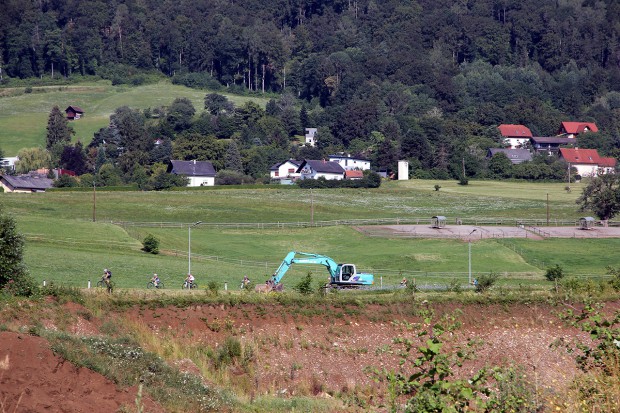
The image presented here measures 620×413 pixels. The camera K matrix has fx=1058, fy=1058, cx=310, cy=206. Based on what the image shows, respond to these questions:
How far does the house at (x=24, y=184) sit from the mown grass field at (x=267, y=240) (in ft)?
32.9

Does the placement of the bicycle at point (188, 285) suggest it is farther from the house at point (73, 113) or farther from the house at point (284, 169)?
the house at point (73, 113)

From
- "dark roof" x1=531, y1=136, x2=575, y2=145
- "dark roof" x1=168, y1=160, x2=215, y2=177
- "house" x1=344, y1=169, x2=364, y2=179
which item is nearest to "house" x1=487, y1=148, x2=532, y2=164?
"dark roof" x1=531, y1=136, x2=575, y2=145

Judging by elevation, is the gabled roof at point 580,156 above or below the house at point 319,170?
above

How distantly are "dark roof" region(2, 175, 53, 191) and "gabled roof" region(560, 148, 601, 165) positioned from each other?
79.0 m

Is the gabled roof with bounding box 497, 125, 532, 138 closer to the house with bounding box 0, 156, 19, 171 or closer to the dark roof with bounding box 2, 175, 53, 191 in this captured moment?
the house with bounding box 0, 156, 19, 171

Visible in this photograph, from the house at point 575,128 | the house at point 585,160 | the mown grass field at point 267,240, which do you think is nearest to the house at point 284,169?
the mown grass field at point 267,240

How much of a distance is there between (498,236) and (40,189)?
2515 inches

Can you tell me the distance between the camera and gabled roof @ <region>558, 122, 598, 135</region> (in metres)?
193

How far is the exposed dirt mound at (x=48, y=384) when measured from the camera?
24.5 m

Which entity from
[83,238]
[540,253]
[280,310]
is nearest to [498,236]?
[540,253]

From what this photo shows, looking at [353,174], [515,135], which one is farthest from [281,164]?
[515,135]

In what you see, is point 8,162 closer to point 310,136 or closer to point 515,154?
point 310,136

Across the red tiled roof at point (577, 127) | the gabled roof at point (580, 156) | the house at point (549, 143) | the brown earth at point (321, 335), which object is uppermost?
the red tiled roof at point (577, 127)

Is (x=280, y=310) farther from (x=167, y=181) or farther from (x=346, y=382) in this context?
(x=167, y=181)
